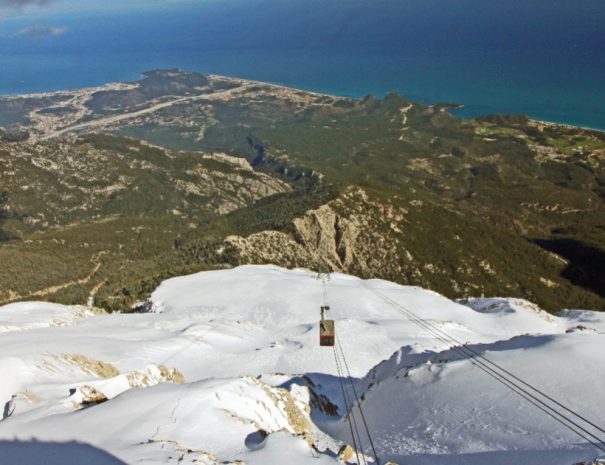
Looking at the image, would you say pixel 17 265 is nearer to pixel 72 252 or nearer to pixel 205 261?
pixel 72 252

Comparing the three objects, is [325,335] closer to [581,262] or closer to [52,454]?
[52,454]

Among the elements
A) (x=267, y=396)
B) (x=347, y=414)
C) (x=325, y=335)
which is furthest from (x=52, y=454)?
(x=325, y=335)

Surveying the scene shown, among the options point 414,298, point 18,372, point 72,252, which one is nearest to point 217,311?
point 414,298

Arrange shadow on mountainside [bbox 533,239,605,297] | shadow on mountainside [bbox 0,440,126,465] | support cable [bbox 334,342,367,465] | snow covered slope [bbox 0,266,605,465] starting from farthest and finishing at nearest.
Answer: shadow on mountainside [bbox 533,239,605,297] < support cable [bbox 334,342,367,465] < snow covered slope [bbox 0,266,605,465] < shadow on mountainside [bbox 0,440,126,465]

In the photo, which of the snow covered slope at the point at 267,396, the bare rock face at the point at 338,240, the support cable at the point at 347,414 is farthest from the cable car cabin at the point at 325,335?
the bare rock face at the point at 338,240

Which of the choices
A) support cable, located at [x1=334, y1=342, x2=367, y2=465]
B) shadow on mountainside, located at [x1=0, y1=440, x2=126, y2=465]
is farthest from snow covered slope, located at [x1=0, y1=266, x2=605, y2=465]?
support cable, located at [x1=334, y1=342, x2=367, y2=465]

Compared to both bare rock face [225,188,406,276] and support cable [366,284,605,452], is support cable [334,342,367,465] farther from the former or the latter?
bare rock face [225,188,406,276]
